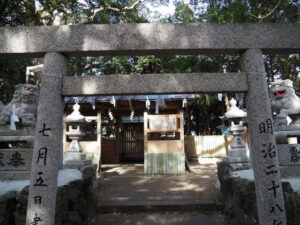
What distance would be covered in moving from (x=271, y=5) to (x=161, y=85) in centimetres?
752

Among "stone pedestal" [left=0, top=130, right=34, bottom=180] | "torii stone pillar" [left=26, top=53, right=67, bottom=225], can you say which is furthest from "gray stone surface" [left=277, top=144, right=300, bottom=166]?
"stone pedestal" [left=0, top=130, right=34, bottom=180]

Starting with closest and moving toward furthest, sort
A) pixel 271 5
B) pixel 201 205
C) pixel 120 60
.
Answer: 1. pixel 201 205
2. pixel 271 5
3. pixel 120 60

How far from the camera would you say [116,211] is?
556cm

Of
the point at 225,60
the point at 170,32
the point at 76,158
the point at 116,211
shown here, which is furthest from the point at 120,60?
the point at 170,32

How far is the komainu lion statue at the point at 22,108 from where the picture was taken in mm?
4301

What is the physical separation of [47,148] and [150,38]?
2.07 m

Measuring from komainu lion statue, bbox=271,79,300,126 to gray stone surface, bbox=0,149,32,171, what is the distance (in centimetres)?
523

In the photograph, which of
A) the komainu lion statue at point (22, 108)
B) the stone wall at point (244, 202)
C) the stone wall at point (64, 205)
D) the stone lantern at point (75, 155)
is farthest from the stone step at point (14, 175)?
the stone wall at point (244, 202)

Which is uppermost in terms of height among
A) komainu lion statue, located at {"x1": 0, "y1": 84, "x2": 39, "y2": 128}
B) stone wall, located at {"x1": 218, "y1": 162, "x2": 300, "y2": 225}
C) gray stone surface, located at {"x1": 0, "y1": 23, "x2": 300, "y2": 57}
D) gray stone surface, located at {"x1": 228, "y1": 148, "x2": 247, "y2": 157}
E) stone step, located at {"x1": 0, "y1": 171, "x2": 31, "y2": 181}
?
gray stone surface, located at {"x1": 0, "y1": 23, "x2": 300, "y2": 57}

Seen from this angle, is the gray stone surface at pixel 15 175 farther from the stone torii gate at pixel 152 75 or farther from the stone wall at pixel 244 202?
the stone wall at pixel 244 202

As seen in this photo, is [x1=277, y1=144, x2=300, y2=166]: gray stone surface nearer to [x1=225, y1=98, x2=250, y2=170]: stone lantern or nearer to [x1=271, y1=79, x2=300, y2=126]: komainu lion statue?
[x1=271, y1=79, x2=300, y2=126]: komainu lion statue

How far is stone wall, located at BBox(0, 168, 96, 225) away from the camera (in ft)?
11.4

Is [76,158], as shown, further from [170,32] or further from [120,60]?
[120,60]

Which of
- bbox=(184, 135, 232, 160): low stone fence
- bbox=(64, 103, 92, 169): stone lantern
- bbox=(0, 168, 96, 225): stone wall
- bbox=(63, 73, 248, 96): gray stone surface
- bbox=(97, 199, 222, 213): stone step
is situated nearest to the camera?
bbox=(63, 73, 248, 96): gray stone surface
